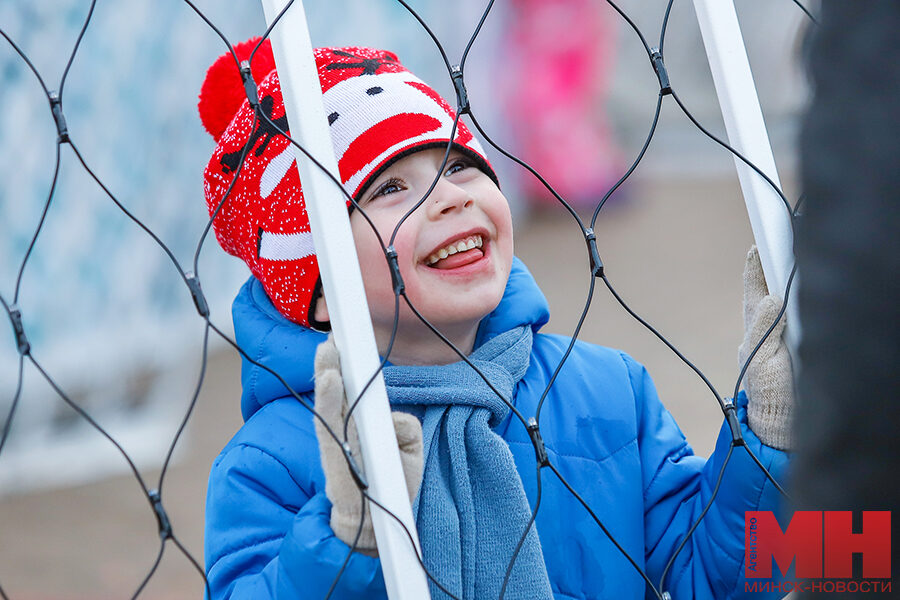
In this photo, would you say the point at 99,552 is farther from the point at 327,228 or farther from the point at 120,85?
the point at 327,228

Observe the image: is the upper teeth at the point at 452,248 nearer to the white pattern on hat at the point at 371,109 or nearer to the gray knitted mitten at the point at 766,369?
the white pattern on hat at the point at 371,109

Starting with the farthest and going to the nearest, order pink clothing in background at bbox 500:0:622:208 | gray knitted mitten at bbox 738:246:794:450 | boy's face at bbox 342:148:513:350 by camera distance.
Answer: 1. pink clothing in background at bbox 500:0:622:208
2. boy's face at bbox 342:148:513:350
3. gray knitted mitten at bbox 738:246:794:450

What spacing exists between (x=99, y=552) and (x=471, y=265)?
→ 135 centimetres

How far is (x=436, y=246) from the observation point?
0.83 m

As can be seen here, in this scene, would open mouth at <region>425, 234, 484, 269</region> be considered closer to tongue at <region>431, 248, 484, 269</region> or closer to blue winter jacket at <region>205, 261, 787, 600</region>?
tongue at <region>431, 248, 484, 269</region>

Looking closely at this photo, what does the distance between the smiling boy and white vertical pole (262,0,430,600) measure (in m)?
0.16

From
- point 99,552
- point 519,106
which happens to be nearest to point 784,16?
point 519,106

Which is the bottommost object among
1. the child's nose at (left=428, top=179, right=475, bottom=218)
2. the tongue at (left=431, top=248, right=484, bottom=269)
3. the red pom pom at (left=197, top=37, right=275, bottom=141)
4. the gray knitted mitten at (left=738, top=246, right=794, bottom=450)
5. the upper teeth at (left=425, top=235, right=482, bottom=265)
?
the gray knitted mitten at (left=738, top=246, right=794, bottom=450)

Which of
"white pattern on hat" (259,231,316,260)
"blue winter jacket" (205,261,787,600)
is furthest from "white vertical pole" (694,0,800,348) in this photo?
"white pattern on hat" (259,231,316,260)

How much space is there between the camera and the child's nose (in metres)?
0.84

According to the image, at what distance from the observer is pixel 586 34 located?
3998 millimetres

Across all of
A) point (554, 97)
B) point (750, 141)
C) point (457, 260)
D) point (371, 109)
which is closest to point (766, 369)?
point (750, 141)

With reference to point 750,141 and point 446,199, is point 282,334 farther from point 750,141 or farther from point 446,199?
point 750,141

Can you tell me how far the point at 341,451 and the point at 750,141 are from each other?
0.36m
